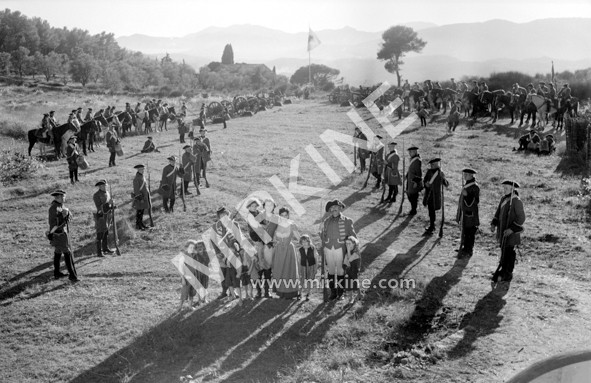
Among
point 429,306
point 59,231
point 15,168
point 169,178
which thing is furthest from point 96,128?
point 429,306

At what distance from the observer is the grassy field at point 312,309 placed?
7.66m

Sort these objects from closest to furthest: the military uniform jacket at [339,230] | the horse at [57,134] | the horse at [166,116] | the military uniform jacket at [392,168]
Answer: the military uniform jacket at [339,230], the military uniform jacket at [392,168], the horse at [57,134], the horse at [166,116]

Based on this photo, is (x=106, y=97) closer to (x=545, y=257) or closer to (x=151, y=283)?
(x=151, y=283)

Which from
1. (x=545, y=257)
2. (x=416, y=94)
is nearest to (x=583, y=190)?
(x=545, y=257)

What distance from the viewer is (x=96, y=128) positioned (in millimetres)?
23172

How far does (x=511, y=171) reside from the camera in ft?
57.8

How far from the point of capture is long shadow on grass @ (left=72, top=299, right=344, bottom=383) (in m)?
7.63

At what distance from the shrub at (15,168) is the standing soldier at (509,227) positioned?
15.6m

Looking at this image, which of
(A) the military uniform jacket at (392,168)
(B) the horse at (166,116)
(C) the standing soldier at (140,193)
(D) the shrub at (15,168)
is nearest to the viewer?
(C) the standing soldier at (140,193)

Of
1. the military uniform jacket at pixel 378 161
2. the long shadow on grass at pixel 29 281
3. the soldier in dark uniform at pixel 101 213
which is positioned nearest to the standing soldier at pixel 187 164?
the soldier in dark uniform at pixel 101 213

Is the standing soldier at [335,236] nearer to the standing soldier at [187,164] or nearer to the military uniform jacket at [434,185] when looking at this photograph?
the military uniform jacket at [434,185]

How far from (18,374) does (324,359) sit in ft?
14.6

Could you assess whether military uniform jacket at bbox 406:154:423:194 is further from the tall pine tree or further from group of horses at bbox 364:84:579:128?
the tall pine tree

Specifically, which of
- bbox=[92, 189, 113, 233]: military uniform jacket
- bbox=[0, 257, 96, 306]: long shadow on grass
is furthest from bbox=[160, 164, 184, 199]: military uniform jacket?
bbox=[0, 257, 96, 306]: long shadow on grass
